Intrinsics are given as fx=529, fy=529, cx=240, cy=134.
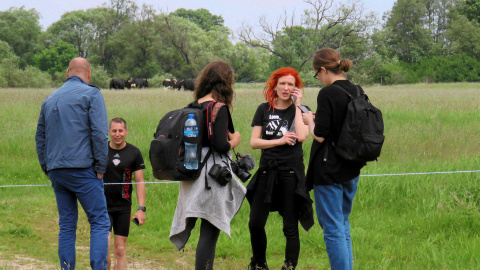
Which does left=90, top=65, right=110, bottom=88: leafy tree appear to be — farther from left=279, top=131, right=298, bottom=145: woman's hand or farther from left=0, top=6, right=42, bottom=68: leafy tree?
left=279, top=131, right=298, bottom=145: woman's hand

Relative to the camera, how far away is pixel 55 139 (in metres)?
4.30

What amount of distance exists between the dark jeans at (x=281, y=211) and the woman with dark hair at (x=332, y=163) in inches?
22.7

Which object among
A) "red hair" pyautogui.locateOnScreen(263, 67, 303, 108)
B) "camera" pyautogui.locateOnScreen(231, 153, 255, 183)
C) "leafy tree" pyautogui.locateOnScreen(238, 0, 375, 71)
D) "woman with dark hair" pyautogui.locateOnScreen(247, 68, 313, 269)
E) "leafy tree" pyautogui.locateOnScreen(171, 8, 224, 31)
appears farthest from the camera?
"leafy tree" pyautogui.locateOnScreen(171, 8, 224, 31)

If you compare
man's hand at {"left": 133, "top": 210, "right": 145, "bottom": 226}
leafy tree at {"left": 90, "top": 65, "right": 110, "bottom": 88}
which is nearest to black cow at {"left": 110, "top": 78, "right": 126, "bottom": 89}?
leafy tree at {"left": 90, "top": 65, "right": 110, "bottom": 88}

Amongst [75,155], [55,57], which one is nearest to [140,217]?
[75,155]

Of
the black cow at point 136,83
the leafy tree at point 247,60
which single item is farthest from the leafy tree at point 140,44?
the black cow at point 136,83

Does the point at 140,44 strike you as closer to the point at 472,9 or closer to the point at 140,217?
the point at 472,9

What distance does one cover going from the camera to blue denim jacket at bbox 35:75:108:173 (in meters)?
4.26

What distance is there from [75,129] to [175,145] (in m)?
0.94

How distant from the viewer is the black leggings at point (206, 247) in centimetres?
409

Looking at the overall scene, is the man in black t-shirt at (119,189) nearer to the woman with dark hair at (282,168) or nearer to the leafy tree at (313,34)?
the woman with dark hair at (282,168)

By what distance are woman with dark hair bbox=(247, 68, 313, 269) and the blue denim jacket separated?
1.34 m

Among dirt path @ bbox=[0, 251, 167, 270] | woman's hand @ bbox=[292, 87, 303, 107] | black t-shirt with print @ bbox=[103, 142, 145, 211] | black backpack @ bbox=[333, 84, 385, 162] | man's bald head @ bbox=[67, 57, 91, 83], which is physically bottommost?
dirt path @ bbox=[0, 251, 167, 270]

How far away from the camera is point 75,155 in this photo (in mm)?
4254
